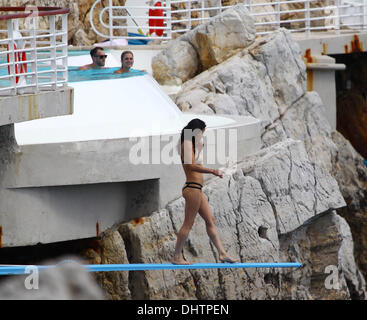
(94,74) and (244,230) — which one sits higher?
(94,74)

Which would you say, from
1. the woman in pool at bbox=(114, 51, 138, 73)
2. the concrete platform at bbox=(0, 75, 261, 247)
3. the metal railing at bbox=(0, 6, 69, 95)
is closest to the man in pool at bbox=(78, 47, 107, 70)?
the woman in pool at bbox=(114, 51, 138, 73)

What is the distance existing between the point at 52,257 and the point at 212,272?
7.69 feet

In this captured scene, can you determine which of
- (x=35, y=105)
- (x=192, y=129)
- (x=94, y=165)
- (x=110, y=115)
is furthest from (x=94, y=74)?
(x=192, y=129)

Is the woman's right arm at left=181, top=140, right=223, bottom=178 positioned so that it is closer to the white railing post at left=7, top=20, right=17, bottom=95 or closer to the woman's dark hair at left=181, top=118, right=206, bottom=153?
the woman's dark hair at left=181, top=118, right=206, bottom=153

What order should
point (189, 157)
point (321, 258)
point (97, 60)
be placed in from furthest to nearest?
point (97, 60) < point (321, 258) < point (189, 157)

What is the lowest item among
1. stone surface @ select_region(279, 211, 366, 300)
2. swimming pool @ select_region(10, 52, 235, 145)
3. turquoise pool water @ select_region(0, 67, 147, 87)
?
stone surface @ select_region(279, 211, 366, 300)

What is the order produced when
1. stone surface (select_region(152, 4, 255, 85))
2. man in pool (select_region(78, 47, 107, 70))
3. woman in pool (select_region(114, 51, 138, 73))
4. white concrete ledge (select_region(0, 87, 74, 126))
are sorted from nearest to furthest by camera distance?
white concrete ledge (select_region(0, 87, 74, 126)) < woman in pool (select_region(114, 51, 138, 73)) < man in pool (select_region(78, 47, 107, 70)) < stone surface (select_region(152, 4, 255, 85))

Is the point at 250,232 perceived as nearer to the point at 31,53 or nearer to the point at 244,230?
the point at 244,230

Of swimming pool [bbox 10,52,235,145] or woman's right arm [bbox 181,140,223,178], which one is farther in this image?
swimming pool [bbox 10,52,235,145]

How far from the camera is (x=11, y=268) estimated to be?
11445 millimetres

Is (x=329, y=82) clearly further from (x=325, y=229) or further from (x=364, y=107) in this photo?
(x=325, y=229)
